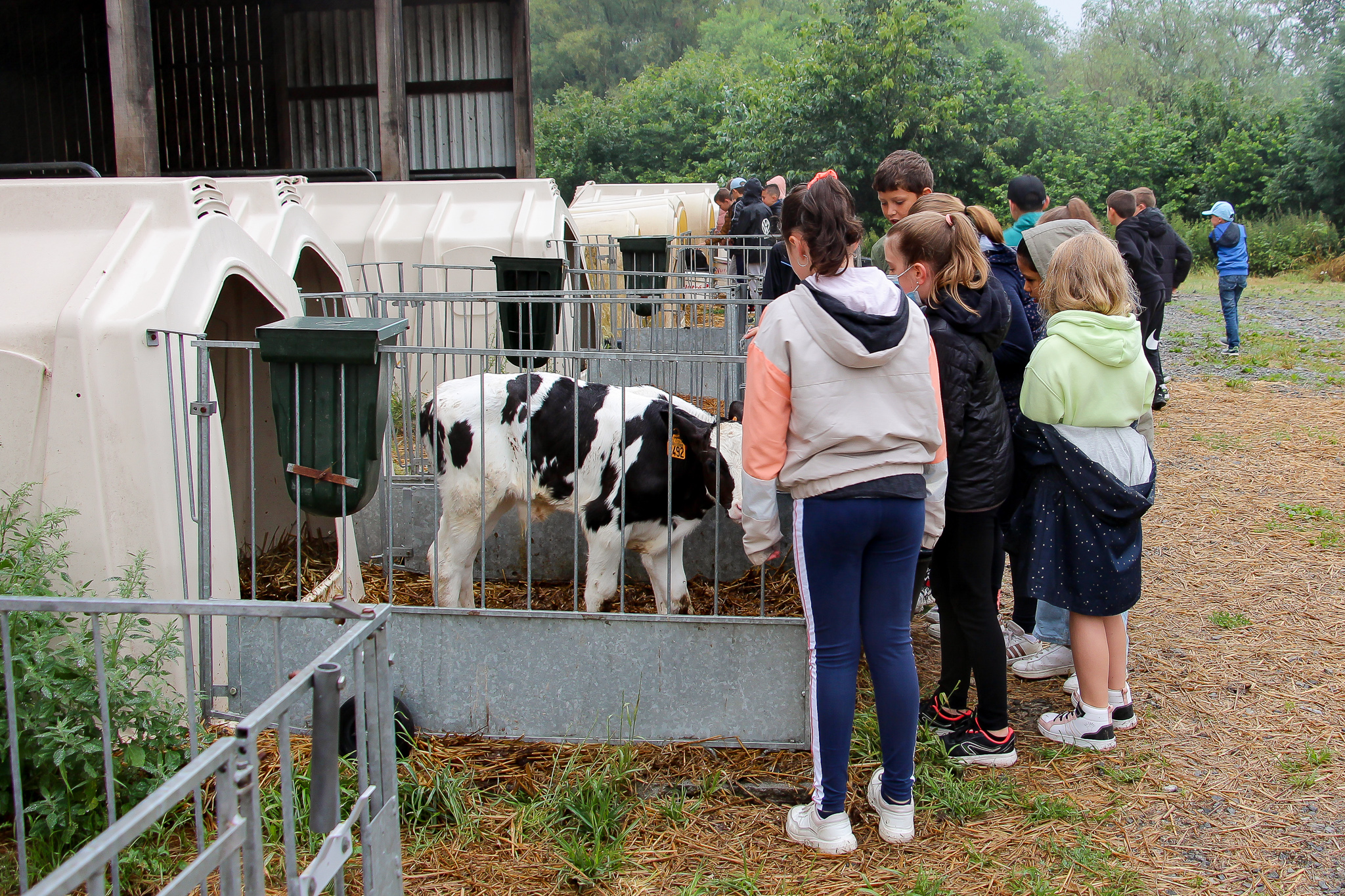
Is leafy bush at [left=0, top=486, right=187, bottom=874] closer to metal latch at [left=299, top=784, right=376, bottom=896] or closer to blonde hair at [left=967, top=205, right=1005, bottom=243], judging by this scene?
metal latch at [left=299, top=784, right=376, bottom=896]

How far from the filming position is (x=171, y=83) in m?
16.1

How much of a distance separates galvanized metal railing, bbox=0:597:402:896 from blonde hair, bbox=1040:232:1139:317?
2630 mm

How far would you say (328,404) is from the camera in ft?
10.7

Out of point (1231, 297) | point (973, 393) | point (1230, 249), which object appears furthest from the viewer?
point (1231, 297)

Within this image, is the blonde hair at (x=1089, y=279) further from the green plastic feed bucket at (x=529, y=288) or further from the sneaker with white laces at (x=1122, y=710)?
the green plastic feed bucket at (x=529, y=288)

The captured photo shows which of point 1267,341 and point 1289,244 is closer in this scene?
point 1267,341

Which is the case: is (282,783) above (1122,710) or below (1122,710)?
above

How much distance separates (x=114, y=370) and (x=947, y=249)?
112 inches

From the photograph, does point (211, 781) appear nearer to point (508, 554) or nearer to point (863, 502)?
point (508, 554)

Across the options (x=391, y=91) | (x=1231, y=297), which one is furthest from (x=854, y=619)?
(x=1231, y=297)

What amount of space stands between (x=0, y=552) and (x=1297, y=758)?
456 centimetres

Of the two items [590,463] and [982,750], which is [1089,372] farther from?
[590,463]

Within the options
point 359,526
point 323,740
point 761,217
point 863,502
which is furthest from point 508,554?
point 761,217

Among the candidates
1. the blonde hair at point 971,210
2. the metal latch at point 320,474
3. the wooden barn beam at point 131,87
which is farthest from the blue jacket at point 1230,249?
the metal latch at point 320,474
